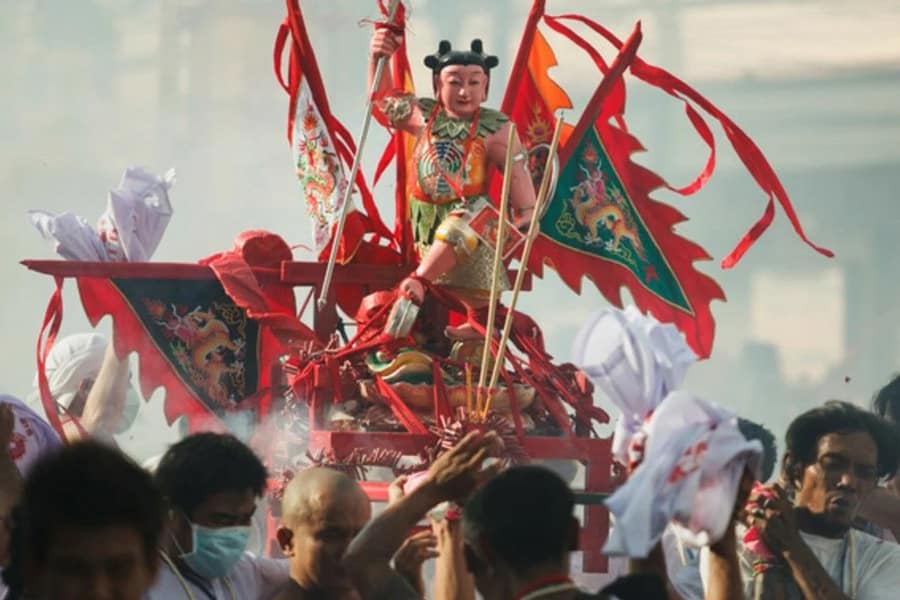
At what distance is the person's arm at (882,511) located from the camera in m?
6.17

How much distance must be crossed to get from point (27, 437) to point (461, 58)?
8.26 feet

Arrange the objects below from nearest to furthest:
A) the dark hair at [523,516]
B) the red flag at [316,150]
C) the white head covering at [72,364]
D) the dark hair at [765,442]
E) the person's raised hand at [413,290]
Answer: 1. the dark hair at [523,516]
2. the dark hair at [765,442]
3. the person's raised hand at [413,290]
4. the red flag at [316,150]
5. the white head covering at [72,364]

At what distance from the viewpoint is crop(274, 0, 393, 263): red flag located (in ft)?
23.6

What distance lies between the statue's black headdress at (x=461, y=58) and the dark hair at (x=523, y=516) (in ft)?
10.7

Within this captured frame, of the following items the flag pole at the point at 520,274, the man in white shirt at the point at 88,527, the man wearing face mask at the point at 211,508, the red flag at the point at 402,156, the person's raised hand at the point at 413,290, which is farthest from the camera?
the red flag at the point at 402,156

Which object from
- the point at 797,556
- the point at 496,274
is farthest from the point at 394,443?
the point at 797,556

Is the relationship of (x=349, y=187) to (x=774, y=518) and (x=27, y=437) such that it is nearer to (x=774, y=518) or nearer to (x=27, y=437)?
(x=27, y=437)

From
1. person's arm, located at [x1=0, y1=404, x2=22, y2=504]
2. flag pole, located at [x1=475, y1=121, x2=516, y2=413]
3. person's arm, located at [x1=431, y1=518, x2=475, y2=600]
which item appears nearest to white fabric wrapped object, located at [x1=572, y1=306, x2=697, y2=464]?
person's arm, located at [x1=431, y1=518, x2=475, y2=600]

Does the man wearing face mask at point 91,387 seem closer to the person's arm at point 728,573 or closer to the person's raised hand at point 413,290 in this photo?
the person's raised hand at point 413,290

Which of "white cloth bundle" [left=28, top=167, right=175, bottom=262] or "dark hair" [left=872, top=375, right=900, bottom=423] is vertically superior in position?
"white cloth bundle" [left=28, top=167, right=175, bottom=262]

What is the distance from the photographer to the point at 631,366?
415cm

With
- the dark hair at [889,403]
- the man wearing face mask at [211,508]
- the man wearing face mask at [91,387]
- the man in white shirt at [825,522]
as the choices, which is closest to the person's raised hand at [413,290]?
the man wearing face mask at [91,387]

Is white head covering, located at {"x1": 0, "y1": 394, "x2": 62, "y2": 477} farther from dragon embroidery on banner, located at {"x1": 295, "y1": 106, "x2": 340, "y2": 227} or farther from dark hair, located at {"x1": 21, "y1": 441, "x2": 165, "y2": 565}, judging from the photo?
dragon embroidery on banner, located at {"x1": 295, "y1": 106, "x2": 340, "y2": 227}

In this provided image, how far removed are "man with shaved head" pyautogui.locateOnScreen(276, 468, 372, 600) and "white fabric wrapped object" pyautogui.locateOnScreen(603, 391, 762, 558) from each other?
32.0 inches
